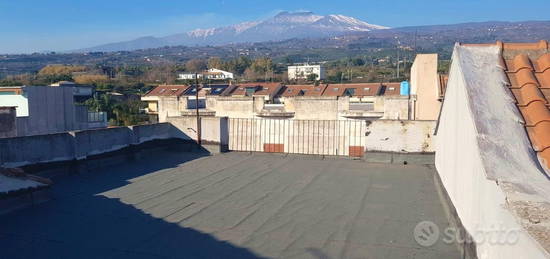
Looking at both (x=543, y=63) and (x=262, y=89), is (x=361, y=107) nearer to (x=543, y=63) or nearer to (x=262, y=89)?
(x=543, y=63)

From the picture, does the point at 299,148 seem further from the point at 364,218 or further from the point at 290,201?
the point at 364,218

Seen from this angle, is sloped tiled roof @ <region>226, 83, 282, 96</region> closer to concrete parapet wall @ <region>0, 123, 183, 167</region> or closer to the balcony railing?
the balcony railing

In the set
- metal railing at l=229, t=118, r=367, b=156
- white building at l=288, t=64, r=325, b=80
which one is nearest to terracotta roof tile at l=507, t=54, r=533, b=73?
metal railing at l=229, t=118, r=367, b=156

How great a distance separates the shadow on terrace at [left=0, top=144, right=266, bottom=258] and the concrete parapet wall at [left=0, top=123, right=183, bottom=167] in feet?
4.95

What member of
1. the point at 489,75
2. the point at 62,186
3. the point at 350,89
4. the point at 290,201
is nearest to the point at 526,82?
the point at 489,75

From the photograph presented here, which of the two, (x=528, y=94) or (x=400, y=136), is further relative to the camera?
(x=400, y=136)

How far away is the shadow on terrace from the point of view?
4.22 metres

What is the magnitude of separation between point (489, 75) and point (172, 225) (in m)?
3.91

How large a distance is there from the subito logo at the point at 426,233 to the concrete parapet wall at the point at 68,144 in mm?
7012

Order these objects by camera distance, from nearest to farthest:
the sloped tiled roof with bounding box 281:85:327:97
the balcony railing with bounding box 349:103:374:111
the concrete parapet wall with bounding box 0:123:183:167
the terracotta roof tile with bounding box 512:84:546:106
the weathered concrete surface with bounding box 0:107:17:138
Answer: the terracotta roof tile with bounding box 512:84:546:106, the concrete parapet wall with bounding box 0:123:183:167, the weathered concrete surface with bounding box 0:107:17:138, the balcony railing with bounding box 349:103:374:111, the sloped tiled roof with bounding box 281:85:327:97

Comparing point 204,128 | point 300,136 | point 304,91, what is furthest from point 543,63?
point 304,91

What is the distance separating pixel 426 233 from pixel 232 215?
8.12ft

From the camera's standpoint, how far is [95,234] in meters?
4.77

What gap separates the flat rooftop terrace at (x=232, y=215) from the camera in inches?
170
